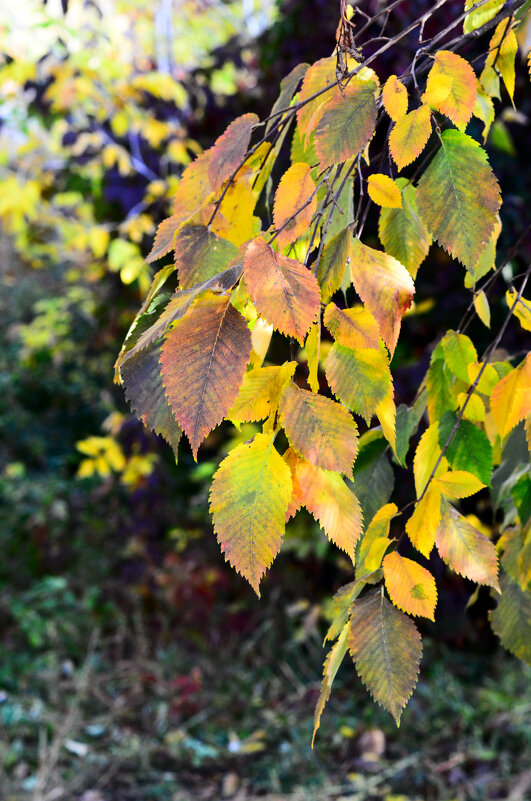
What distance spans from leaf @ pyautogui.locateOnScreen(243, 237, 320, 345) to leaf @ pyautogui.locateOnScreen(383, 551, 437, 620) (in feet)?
0.93

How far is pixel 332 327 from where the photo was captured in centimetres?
67

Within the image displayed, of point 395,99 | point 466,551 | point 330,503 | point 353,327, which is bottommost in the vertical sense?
point 466,551

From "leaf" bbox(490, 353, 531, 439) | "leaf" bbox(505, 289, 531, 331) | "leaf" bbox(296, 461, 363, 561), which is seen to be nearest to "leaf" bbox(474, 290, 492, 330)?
"leaf" bbox(505, 289, 531, 331)

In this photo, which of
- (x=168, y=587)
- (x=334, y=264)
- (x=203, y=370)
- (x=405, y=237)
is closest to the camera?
(x=203, y=370)

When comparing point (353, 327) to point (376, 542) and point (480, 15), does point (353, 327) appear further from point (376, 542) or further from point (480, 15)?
point (480, 15)

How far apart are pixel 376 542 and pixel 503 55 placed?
59 cm

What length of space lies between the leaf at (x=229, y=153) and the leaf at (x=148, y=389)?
196 mm

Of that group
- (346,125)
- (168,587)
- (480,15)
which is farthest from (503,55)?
(168,587)

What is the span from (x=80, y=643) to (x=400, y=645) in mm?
3633

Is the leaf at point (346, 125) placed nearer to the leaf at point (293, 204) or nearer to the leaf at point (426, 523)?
the leaf at point (293, 204)

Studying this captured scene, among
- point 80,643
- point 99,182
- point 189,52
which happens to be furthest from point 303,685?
point 189,52

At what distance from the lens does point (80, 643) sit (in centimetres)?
399

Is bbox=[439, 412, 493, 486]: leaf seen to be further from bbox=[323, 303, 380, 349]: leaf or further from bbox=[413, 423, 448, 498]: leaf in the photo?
bbox=[323, 303, 380, 349]: leaf

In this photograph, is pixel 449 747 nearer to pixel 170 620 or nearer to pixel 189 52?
pixel 170 620
